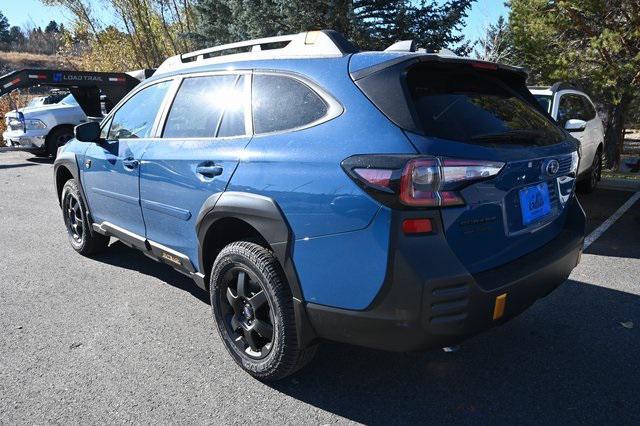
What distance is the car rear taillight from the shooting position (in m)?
2.01

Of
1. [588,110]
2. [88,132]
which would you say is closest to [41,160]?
[88,132]

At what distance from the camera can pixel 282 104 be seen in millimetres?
2637

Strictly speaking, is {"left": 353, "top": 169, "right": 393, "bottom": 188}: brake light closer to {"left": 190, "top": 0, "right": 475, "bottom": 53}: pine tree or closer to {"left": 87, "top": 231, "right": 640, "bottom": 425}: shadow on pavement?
{"left": 87, "top": 231, "right": 640, "bottom": 425}: shadow on pavement

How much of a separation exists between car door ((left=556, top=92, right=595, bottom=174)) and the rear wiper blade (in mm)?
4551

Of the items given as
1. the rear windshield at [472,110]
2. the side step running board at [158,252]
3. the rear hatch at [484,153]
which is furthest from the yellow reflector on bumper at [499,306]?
the side step running board at [158,252]

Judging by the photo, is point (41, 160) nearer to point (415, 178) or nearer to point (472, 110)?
point (472, 110)

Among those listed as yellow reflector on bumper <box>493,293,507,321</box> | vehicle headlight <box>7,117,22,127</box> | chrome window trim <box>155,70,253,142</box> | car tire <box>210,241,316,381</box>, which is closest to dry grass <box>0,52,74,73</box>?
vehicle headlight <box>7,117,22,127</box>

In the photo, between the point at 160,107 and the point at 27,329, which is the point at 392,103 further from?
the point at 27,329

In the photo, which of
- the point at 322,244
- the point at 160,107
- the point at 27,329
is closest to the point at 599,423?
the point at 322,244

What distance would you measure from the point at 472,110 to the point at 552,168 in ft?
1.75

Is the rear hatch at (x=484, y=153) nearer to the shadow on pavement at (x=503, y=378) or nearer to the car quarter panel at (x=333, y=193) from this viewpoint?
the car quarter panel at (x=333, y=193)

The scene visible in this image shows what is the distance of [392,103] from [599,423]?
1826 millimetres

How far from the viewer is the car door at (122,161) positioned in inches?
143

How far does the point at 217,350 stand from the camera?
3102 mm
